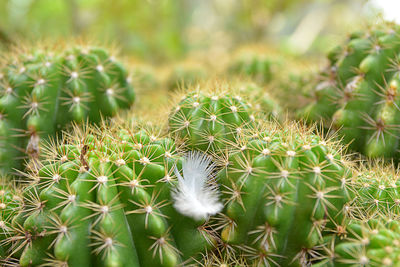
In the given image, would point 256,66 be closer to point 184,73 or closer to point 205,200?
point 184,73

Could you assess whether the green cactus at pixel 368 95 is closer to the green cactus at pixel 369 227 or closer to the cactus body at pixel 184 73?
the green cactus at pixel 369 227

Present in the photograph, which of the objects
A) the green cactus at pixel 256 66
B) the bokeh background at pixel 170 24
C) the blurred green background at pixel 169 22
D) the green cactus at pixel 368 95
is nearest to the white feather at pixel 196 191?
the green cactus at pixel 368 95

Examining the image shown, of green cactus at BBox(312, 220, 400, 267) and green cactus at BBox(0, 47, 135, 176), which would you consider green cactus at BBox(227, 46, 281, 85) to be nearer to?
green cactus at BBox(0, 47, 135, 176)

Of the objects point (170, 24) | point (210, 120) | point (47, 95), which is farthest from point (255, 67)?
point (170, 24)

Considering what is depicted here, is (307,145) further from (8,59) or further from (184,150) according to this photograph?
(8,59)

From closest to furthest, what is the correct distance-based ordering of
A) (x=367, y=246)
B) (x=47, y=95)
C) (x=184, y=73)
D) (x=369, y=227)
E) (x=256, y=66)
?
1. (x=367, y=246)
2. (x=369, y=227)
3. (x=47, y=95)
4. (x=256, y=66)
5. (x=184, y=73)

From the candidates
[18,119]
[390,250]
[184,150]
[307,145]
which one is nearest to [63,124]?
[18,119]

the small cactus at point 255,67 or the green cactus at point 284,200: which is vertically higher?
the small cactus at point 255,67

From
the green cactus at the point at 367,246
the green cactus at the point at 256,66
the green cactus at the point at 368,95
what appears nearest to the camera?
the green cactus at the point at 367,246
